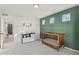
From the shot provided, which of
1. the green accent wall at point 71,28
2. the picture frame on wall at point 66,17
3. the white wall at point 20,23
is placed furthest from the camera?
the white wall at point 20,23

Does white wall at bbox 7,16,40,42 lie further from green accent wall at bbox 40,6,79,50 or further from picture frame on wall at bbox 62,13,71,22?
picture frame on wall at bbox 62,13,71,22

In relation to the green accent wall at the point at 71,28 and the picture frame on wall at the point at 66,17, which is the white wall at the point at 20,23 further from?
the picture frame on wall at the point at 66,17

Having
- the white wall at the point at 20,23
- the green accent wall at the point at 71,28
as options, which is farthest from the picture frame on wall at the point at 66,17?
the white wall at the point at 20,23

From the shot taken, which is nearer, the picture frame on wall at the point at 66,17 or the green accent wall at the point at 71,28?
the green accent wall at the point at 71,28

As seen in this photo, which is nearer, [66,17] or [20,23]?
[66,17]

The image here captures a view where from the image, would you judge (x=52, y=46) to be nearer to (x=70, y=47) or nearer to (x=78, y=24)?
(x=70, y=47)

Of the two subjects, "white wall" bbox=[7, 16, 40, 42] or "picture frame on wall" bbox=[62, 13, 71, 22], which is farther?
"white wall" bbox=[7, 16, 40, 42]

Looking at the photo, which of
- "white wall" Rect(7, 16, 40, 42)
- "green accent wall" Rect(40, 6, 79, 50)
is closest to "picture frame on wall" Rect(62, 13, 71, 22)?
"green accent wall" Rect(40, 6, 79, 50)

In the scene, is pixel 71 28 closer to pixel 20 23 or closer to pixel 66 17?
pixel 66 17

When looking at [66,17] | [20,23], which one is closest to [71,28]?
[66,17]

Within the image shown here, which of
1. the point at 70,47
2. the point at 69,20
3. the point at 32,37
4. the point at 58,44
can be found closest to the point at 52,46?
the point at 58,44

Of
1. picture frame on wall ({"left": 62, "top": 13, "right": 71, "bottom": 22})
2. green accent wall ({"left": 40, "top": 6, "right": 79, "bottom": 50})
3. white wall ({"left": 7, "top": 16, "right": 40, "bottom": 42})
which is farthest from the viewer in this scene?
white wall ({"left": 7, "top": 16, "right": 40, "bottom": 42})
